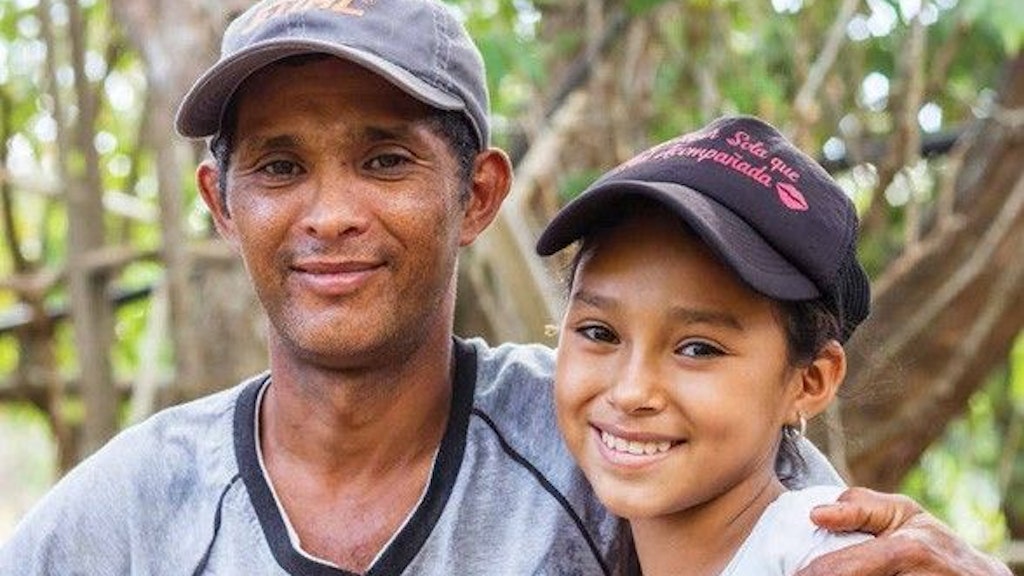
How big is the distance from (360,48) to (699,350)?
56cm

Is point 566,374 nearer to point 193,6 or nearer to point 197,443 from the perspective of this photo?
point 197,443

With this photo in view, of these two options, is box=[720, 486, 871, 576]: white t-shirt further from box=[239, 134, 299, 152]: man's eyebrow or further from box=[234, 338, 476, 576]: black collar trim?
box=[239, 134, 299, 152]: man's eyebrow

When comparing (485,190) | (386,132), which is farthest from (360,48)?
(485,190)

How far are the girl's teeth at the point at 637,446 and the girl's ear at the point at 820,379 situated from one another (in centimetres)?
19

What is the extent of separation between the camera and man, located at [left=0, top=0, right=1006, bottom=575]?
7.61 ft

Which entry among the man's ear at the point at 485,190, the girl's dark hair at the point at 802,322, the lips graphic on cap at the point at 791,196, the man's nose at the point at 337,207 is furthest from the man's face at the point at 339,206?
the lips graphic on cap at the point at 791,196

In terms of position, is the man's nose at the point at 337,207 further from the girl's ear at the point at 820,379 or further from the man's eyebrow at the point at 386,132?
the girl's ear at the point at 820,379

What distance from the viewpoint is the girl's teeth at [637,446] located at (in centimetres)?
219

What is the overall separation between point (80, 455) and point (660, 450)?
10.3 feet

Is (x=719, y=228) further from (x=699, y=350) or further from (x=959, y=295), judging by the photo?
(x=959, y=295)

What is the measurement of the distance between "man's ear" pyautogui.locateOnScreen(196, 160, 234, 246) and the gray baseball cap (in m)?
0.09

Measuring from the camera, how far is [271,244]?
234 centimetres

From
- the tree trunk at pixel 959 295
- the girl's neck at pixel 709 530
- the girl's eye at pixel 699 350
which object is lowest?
the tree trunk at pixel 959 295

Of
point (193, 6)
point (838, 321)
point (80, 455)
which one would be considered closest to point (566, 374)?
point (838, 321)
